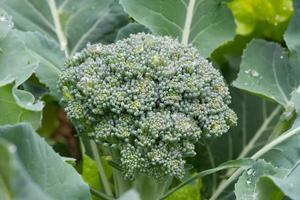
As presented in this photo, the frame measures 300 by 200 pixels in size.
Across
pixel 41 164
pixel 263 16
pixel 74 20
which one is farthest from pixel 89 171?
pixel 263 16

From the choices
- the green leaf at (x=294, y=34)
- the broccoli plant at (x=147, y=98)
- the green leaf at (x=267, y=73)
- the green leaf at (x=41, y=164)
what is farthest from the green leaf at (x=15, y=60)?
the green leaf at (x=294, y=34)

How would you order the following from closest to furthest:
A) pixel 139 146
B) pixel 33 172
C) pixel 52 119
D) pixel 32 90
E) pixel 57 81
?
pixel 33 172, pixel 139 146, pixel 57 81, pixel 32 90, pixel 52 119

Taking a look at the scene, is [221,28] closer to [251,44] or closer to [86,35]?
[251,44]

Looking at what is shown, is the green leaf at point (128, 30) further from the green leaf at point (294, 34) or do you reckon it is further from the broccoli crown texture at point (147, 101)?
the green leaf at point (294, 34)

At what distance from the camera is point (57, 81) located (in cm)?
108

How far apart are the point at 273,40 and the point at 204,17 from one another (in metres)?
0.25

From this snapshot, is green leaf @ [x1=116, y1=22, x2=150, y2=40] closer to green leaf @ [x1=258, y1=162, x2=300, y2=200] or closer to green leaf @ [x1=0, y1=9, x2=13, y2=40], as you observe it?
green leaf @ [x1=0, y1=9, x2=13, y2=40]

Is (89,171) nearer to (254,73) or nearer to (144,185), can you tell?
(144,185)

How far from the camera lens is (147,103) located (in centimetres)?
98

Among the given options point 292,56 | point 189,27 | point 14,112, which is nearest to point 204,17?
point 189,27

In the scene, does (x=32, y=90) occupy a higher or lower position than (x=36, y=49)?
lower

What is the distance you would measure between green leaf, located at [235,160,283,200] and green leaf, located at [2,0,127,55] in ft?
1.52

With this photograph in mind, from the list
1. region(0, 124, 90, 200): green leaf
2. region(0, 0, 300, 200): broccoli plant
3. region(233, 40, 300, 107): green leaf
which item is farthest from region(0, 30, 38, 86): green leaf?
region(233, 40, 300, 107): green leaf

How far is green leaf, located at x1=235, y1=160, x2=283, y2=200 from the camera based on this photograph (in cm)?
92
